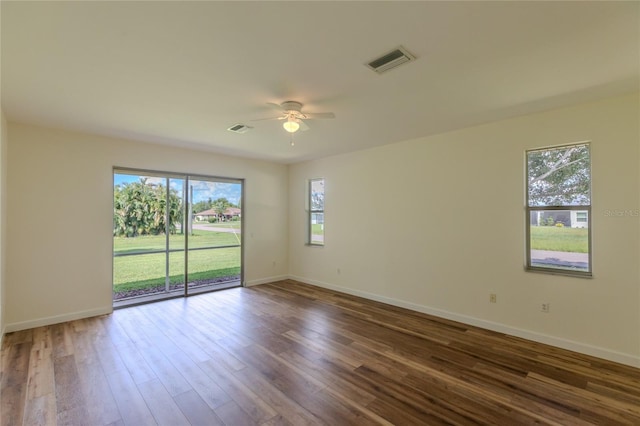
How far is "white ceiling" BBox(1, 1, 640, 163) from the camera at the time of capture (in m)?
1.73

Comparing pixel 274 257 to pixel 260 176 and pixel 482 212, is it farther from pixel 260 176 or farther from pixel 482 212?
pixel 482 212

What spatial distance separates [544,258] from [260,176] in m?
5.17

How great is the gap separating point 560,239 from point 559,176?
745mm

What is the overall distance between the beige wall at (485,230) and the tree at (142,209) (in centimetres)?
295

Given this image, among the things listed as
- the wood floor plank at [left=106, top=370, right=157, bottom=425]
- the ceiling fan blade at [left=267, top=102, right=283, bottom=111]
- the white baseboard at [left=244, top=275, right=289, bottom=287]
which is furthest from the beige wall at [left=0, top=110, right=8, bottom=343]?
the white baseboard at [left=244, top=275, right=289, bottom=287]

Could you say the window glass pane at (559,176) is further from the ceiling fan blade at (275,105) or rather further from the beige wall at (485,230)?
the ceiling fan blade at (275,105)

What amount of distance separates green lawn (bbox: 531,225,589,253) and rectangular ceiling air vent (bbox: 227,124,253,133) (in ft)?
12.8

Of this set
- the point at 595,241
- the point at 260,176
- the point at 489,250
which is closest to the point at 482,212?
the point at 489,250

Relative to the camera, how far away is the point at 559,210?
11.2ft

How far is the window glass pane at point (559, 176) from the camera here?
Result: 3.26 m

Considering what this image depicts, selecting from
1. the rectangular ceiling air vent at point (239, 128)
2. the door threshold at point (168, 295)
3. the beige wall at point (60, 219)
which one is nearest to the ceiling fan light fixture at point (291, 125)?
the rectangular ceiling air vent at point (239, 128)

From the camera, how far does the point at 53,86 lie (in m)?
2.68

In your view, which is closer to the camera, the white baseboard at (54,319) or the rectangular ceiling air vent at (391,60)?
the rectangular ceiling air vent at (391,60)

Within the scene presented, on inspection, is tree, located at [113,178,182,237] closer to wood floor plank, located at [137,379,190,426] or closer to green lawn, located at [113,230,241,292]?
green lawn, located at [113,230,241,292]
